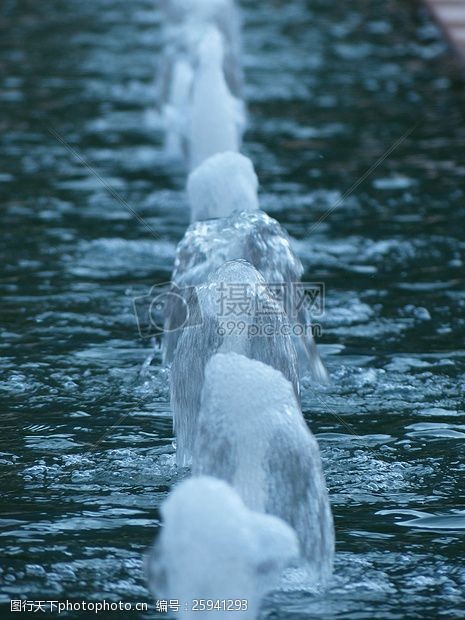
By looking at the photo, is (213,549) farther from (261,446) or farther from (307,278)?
(307,278)

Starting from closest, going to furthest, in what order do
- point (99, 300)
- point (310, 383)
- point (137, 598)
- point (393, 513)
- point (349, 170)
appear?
1. point (137, 598)
2. point (393, 513)
3. point (310, 383)
4. point (99, 300)
5. point (349, 170)

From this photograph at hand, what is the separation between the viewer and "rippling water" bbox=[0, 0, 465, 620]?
529cm

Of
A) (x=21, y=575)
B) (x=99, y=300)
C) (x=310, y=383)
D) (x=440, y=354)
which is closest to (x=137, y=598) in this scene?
(x=21, y=575)

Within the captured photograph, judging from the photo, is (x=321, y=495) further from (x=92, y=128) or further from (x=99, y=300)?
(x=92, y=128)

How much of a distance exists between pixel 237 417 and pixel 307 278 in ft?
12.9

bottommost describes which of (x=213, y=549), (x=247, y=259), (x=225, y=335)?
(x=213, y=549)

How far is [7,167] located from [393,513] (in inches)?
250

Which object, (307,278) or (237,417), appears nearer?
(237,417)

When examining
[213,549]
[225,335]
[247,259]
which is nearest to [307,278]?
[247,259]

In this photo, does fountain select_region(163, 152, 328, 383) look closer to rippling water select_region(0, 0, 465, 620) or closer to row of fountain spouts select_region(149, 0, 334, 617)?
row of fountain spouts select_region(149, 0, 334, 617)

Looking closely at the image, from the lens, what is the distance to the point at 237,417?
487cm

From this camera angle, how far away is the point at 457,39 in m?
15.1

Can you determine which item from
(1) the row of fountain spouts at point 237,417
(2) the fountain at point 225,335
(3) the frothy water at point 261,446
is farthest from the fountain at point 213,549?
(2) the fountain at point 225,335

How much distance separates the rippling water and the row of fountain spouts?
29 cm
